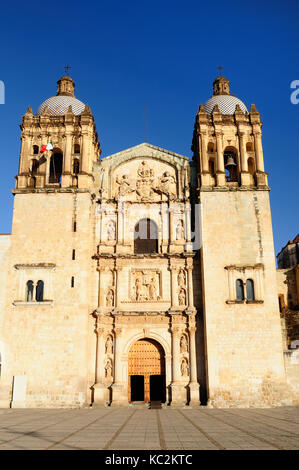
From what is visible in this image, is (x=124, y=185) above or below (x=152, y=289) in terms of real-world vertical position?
above

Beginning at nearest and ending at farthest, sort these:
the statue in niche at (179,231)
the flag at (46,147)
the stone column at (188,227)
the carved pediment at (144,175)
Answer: the stone column at (188,227) < the statue in niche at (179,231) < the flag at (46,147) < the carved pediment at (144,175)

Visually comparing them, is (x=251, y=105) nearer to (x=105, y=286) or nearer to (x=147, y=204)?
(x=147, y=204)

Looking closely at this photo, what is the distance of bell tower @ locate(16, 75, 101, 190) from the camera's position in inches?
950

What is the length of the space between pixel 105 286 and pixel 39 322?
3755 mm

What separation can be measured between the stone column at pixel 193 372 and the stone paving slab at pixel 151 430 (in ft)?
7.05

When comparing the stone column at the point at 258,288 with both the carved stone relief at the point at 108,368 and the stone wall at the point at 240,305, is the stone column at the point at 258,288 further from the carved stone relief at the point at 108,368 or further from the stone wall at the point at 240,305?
the carved stone relief at the point at 108,368

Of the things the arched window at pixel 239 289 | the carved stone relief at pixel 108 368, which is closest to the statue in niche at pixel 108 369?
the carved stone relief at pixel 108 368

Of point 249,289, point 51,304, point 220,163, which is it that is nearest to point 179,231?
point 220,163

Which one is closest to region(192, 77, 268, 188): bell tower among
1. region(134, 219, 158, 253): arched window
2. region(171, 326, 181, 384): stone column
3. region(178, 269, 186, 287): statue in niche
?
region(134, 219, 158, 253): arched window

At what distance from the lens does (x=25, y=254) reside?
73.8 feet

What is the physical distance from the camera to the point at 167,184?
24750 millimetres

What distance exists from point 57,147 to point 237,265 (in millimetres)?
12200

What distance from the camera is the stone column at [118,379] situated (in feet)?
68.5

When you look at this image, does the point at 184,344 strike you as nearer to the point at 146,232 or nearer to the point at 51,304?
the point at 146,232
